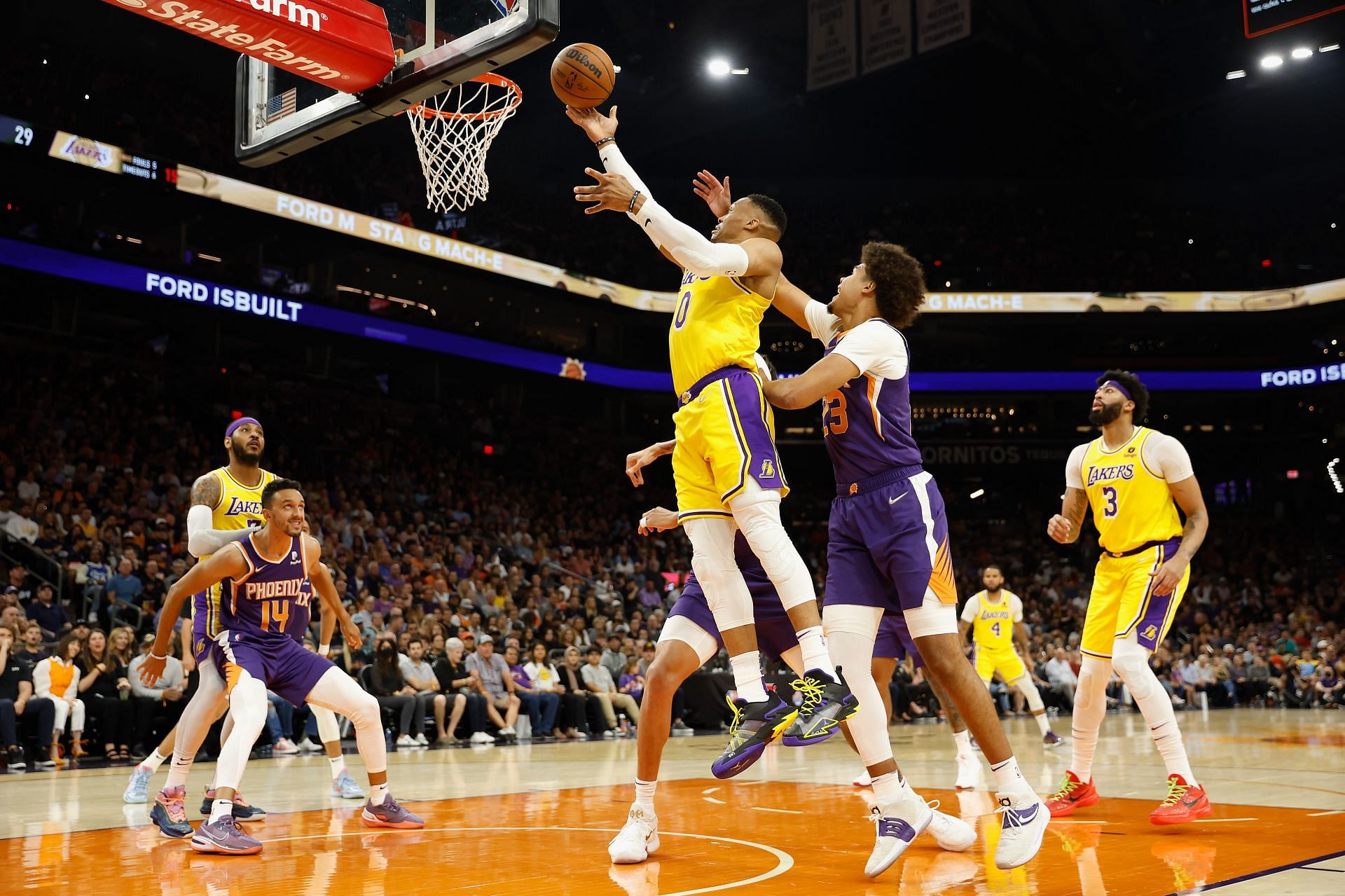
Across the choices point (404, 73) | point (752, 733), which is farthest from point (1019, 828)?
point (404, 73)

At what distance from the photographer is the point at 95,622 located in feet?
40.7

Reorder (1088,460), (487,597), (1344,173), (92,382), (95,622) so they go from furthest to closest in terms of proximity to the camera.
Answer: (1344,173), (92,382), (487,597), (95,622), (1088,460)

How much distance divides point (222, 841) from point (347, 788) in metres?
2.29

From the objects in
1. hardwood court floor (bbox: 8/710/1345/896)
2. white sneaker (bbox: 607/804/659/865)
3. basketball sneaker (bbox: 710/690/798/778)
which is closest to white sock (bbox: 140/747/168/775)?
hardwood court floor (bbox: 8/710/1345/896)

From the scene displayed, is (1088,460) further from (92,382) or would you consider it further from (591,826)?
(92,382)

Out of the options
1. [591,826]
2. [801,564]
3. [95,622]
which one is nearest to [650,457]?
[801,564]

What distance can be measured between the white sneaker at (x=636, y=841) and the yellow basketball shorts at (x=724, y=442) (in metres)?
1.34

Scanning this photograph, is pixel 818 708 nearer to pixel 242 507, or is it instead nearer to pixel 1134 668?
pixel 1134 668

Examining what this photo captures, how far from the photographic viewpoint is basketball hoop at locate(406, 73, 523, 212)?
9.16 m

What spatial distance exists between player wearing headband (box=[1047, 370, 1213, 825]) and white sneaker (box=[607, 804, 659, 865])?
245 cm

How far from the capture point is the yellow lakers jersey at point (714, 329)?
15.6ft

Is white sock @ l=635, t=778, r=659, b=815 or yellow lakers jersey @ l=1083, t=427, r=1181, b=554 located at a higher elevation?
yellow lakers jersey @ l=1083, t=427, r=1181, b=554

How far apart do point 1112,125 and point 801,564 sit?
29.2 meters

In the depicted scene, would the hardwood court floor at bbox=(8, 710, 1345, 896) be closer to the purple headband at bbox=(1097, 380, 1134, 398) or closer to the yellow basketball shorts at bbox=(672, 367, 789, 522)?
the yellow basketball shorts at bbox=(672, 367, 789, 522)
